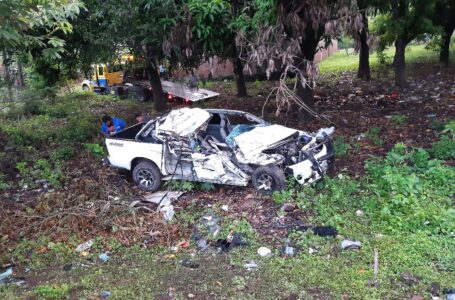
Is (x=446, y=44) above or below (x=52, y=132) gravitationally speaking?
above

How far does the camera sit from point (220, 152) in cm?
758

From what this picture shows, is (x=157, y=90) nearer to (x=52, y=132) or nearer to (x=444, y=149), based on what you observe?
(x=52, y=132)

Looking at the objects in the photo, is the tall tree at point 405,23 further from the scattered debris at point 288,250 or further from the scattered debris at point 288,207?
the scattered debris at point 288,250

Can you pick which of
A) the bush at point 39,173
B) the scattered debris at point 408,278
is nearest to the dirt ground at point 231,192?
the bush at point 39,173

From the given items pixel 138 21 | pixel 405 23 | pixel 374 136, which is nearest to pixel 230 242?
pixel 374 136

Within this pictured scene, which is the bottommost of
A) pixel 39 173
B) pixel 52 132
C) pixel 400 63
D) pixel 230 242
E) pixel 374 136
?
pixel 230 242

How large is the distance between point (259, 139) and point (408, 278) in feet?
11.0

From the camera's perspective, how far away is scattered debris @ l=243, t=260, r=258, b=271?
5.30 meters

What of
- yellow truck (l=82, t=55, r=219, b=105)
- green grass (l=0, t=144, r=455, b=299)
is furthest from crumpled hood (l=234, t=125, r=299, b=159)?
yellow truck (l=82, t=55, r=219, b=105)

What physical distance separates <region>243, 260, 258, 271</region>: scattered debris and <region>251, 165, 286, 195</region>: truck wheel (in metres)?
1.94

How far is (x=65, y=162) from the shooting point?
10125 millimetres

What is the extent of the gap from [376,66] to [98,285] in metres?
17.9

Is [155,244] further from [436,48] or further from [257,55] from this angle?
[436,48]

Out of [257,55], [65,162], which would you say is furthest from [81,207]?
[257,55]
